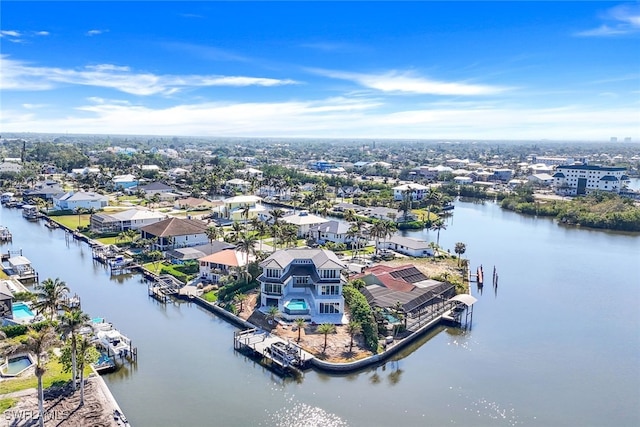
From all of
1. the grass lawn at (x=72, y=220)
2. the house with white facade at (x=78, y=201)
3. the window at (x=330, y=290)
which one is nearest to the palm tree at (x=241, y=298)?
the window at (x=330, y=290)

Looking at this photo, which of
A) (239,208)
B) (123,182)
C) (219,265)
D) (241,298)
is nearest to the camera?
(241,298)

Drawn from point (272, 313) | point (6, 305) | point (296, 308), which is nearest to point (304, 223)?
point (296, 308)

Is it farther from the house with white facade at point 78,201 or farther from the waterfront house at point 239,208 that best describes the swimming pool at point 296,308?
the house with white facade at point 78,201

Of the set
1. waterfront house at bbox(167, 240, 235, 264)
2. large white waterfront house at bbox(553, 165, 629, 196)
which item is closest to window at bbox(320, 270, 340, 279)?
waterfront house at bbox(167, 240, 235, 264)

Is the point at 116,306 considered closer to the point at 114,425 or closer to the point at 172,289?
the point at 172,289

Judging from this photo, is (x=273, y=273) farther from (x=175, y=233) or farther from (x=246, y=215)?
(x=246, y=215)
